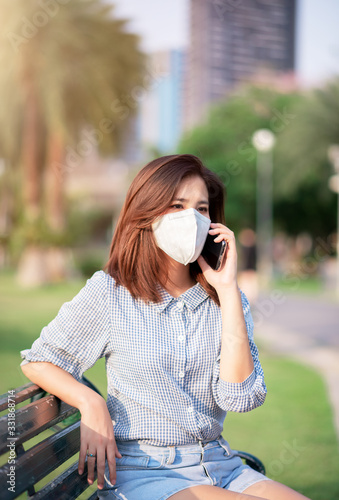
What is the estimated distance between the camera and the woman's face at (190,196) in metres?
1.89

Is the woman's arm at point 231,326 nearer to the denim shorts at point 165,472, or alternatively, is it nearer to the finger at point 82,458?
the denim shorts at point 165,472

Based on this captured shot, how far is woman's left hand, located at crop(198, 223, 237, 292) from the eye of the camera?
187 centimetres

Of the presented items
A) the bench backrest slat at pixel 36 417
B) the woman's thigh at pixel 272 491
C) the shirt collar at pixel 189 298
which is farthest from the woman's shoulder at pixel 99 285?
the woman's thigh at pixel 272 491

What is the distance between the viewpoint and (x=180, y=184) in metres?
1.89

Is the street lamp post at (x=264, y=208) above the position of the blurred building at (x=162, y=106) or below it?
below

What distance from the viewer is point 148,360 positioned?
1734 millimetres

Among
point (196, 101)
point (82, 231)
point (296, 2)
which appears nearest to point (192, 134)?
point (196, 101)

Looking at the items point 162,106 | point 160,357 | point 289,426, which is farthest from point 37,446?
point 162,106

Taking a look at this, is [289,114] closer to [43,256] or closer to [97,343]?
[43,256]

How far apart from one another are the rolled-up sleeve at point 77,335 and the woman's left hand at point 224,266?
0.37 metres

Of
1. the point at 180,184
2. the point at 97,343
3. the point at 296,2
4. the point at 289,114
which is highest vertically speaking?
the point at 296,2

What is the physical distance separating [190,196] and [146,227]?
187mm

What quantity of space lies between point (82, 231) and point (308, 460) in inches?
1015

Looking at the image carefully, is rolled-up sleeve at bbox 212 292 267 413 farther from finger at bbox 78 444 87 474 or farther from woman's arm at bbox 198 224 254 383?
finger at bbox 78 444 87 474
